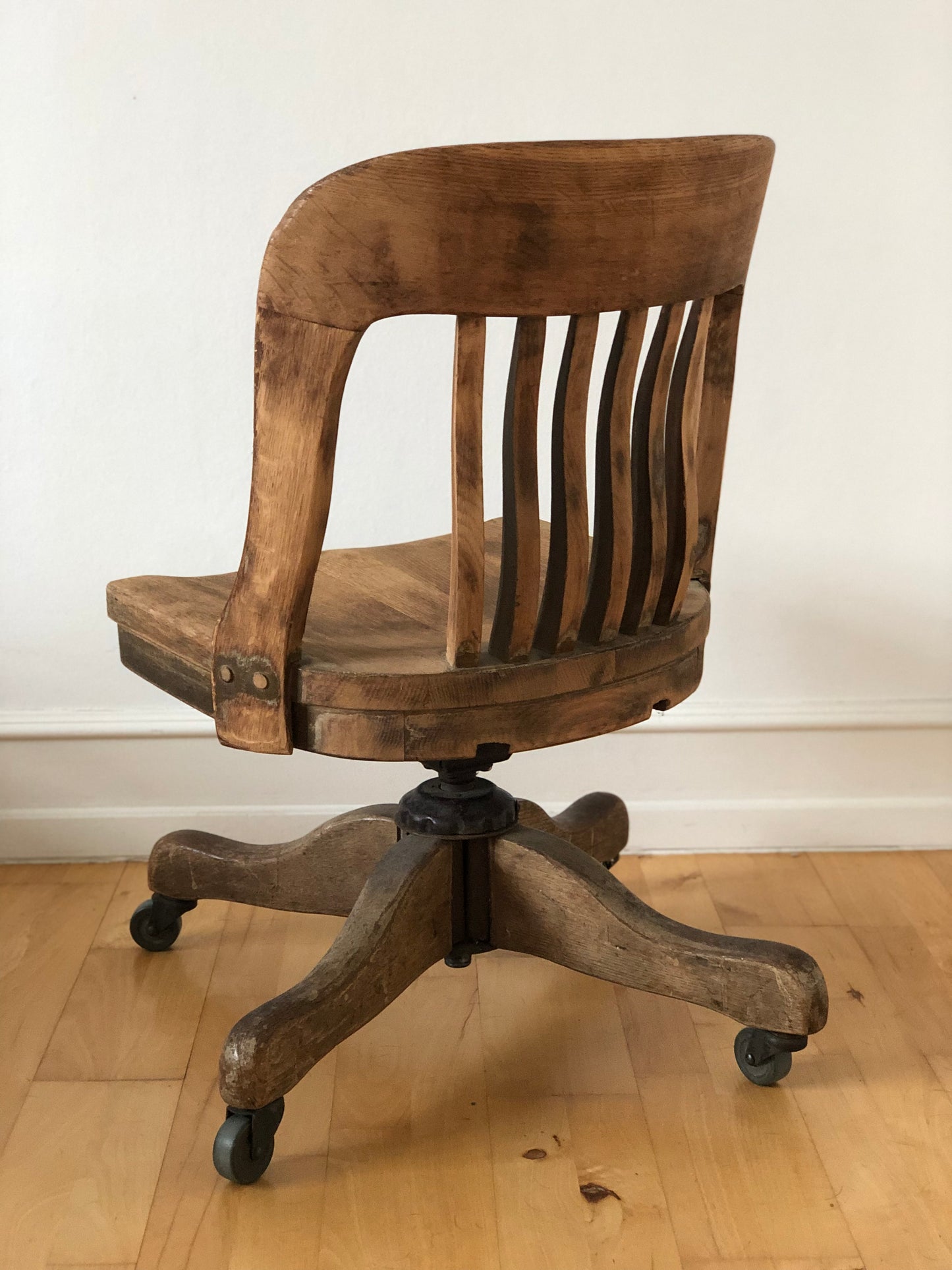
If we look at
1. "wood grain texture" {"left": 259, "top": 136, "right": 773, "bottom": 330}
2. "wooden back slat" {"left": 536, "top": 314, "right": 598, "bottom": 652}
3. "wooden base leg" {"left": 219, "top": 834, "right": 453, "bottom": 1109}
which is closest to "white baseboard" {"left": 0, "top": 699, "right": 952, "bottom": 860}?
"wooden base leg" {"left": 219, "top": 834, "right": 453, "bottom": 1109}

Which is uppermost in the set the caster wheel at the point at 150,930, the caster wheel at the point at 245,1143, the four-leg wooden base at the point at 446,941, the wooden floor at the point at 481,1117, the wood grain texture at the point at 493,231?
the wood grain texture at the point at 493,231

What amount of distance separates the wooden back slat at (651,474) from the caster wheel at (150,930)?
0.76m

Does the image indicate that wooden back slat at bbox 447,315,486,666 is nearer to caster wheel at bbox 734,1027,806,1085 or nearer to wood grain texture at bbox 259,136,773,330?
wood grain texture at bbox 259,136,773,330

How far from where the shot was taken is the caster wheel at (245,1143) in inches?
48.3

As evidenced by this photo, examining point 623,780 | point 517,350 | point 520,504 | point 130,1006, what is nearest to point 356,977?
point 130,1006

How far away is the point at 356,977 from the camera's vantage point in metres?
1.31

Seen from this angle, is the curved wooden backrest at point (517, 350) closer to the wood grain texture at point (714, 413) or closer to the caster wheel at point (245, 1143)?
the wood grain texture at point (714, 413)

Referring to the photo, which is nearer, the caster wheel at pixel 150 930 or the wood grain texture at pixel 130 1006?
the wood grain texture at pixel 130 1006

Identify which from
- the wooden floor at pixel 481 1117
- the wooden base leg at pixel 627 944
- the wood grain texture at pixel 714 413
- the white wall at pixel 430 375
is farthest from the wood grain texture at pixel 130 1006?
the wood grain texture at pixel 714 413

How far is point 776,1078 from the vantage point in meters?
1.38

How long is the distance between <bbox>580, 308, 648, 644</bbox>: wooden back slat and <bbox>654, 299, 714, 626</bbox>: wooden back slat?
0.05m

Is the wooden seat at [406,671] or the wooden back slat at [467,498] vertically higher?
the wooden back slat at [467,498]

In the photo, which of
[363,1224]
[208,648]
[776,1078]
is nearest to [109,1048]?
[363,1224]

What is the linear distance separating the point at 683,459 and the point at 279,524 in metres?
0.37
